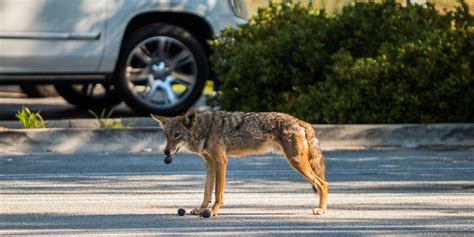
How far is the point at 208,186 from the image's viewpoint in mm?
9555

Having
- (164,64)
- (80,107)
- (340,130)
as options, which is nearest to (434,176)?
(340,130)

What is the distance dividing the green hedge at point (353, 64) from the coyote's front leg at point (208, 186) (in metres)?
A: 5.09

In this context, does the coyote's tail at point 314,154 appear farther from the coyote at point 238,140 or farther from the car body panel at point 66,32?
the car body panel at point 66,32

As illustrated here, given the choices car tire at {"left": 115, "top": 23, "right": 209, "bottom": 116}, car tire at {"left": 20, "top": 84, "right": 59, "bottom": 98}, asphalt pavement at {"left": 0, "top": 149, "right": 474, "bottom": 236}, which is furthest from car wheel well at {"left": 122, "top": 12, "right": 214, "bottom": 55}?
car tire at {"left": 20, "top": 84, "right": 59, "bottom": 98}

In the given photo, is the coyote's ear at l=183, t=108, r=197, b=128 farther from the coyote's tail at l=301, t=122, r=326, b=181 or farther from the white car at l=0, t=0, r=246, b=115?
the white car at l=0, t=0, r=246, b=115

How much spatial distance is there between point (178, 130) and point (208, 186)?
1.63ft

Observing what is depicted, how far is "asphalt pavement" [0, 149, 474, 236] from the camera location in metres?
8.77

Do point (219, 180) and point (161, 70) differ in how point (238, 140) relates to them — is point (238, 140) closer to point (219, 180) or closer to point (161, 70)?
point (219, 180)

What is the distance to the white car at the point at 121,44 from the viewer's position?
50.3ft

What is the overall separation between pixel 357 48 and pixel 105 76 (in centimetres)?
296

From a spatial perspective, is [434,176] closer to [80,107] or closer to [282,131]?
[282,131]

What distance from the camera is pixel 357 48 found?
15.6 m

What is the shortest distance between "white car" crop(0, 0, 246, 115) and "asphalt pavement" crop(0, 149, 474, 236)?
7.32ft

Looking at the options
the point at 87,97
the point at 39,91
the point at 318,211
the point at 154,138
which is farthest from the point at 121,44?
the point at 318,211
